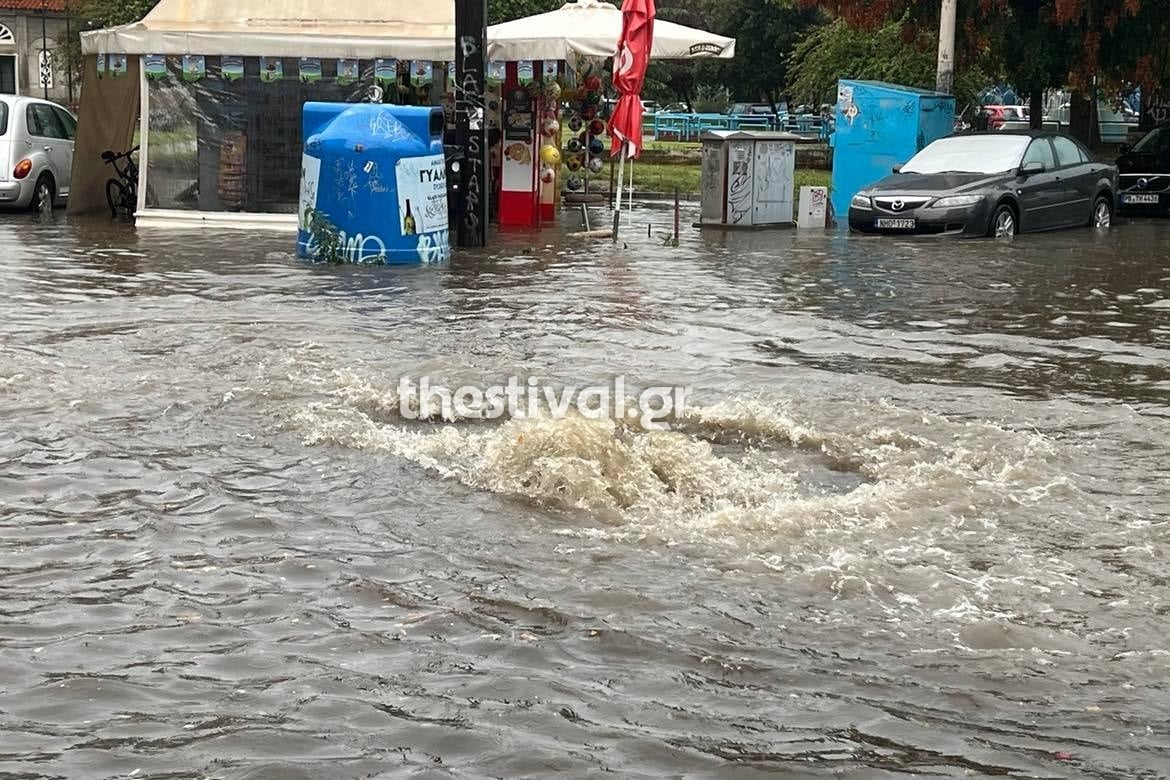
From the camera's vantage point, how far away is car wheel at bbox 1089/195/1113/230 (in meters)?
21.5

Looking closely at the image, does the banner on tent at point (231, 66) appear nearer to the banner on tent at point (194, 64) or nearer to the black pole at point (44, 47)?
the banner on tent at point (194, 64)

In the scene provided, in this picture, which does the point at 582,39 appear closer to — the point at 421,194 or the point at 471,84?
the point at 471,84

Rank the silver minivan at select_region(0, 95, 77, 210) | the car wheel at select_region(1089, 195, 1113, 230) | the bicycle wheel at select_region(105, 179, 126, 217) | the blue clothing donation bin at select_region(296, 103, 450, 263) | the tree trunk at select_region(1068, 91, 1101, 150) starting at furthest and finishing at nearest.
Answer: the tree trunk at select_region(1068, 91, 1101, 150) < the car wheel at select_region(1089, 195, 1113, 230) < the bicycle wheel at select_region(105, 179, 126, 217) < the silver minivan at select_region(0, 95, 77, 210) < the blue clothing donation bin at select_region(296, 103, 450, 263)

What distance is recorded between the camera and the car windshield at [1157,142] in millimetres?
24828

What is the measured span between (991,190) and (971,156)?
3.73 feet

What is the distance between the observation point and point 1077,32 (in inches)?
1003

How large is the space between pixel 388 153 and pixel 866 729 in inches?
462

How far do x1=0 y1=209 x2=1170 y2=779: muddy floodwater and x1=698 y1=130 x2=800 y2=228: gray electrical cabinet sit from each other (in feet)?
30.4

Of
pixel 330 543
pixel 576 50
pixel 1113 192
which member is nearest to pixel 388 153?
pixel 576 50

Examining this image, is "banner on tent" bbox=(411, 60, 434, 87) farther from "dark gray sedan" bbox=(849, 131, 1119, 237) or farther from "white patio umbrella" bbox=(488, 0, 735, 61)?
"dark gray sedan" bbox=(849, 131, 1119, 237)

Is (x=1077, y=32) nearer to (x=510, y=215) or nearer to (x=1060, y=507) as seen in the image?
(x=510, y=215)

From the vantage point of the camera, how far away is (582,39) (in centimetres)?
1895

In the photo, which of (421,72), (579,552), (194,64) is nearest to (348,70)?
(421,72)

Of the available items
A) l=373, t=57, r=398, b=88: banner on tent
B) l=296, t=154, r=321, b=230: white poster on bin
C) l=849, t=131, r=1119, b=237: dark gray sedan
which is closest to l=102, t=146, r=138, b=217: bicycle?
l=373, t=57, r=398, b=88: banner on tent
